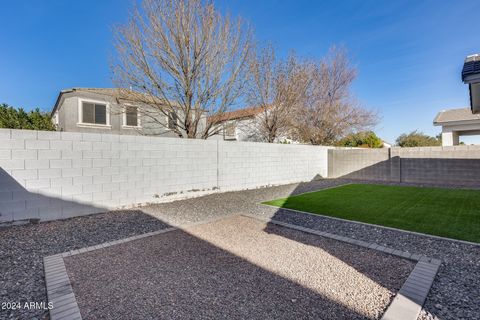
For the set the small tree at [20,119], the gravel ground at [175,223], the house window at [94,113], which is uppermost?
the house window at [94,113]

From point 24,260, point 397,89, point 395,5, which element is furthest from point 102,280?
point 397,89

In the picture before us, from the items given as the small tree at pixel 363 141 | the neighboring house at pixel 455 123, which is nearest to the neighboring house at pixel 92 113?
the small tree at pixel 363 141

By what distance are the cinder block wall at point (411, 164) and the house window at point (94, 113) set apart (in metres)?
A: 14.9

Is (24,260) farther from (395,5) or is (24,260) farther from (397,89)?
(397,89)

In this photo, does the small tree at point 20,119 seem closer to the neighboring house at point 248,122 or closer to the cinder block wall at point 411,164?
the neighboring house at point 248,122

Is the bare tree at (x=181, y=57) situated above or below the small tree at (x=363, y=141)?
above

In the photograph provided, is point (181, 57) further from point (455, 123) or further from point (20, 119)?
point (455, 123)

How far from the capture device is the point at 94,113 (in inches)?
597

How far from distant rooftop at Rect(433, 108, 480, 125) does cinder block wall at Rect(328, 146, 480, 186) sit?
25.6 ft

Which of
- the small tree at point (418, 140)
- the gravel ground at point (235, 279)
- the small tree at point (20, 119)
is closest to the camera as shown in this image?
the gravel ground at point (235, 279)

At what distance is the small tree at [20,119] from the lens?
12.1 meters

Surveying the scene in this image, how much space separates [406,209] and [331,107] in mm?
12432

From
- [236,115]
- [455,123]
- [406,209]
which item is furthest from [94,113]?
[455,123]

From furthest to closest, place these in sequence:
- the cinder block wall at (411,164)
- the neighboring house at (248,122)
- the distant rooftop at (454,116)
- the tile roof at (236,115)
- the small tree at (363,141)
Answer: the small tree at (363,141), the distant rooftop at (454,116), the neighboring house at (248,122), the cinder block wall at (411,164), the tile roof at (236,115)
